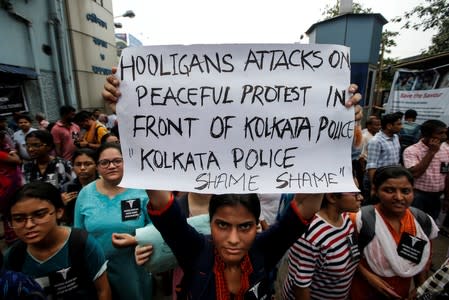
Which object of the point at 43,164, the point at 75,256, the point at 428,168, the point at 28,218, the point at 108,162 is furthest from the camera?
the point at 428,168

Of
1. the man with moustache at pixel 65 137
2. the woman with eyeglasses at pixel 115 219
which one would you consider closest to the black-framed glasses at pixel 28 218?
the woman with eyeglasses at pixel 115 219

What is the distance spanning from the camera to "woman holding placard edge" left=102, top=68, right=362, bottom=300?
1260 millimetres

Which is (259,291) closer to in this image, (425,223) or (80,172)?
(425,223)

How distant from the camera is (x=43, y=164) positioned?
302 cm

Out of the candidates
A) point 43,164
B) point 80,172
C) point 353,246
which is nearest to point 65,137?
point 43,164

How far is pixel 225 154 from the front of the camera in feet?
4.14

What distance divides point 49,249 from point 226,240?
3.64 ft

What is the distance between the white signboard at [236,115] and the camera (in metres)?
1.25

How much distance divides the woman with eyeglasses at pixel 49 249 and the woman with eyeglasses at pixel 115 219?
32cm

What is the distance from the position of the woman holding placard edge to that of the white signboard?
111 mm

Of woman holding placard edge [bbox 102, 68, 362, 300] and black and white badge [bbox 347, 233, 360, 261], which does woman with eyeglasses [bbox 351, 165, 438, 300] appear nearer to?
black and white badge [bbox 347, 233, 360, 261]

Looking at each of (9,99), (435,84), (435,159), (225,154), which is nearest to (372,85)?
(435,84)

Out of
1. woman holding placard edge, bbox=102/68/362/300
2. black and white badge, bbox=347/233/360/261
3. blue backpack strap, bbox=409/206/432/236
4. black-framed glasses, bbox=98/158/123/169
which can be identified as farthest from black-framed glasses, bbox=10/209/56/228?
Answer: blue backpack strap, bbox=409/206/432/236

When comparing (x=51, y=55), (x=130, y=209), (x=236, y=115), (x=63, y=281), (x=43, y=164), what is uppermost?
(x=51, y=55)
